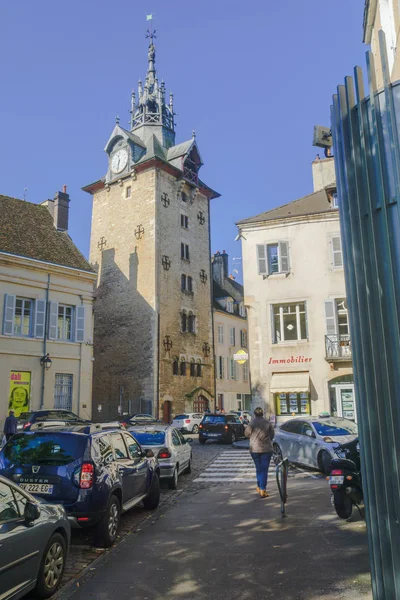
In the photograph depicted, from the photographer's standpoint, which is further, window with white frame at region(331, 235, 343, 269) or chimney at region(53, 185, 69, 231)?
chimney at region(53, 185, 69, 231)

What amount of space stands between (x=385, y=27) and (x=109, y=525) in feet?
36.5

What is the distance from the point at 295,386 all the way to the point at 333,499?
1497 centimetres

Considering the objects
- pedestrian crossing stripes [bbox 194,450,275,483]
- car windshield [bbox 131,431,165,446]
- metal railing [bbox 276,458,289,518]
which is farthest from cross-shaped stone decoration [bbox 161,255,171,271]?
metal railing [bbox 276,458,289,518]

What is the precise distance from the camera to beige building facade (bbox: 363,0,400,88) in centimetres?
911

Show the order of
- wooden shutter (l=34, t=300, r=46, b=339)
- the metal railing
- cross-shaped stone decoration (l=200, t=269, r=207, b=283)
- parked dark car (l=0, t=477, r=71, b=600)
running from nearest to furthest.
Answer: parked dark car (l=0, t=477, r=71, b=600) → the metal railing → wooden shutter (l=34, t=300, r=46, b=339) → cross-shaped stone decoration (l=200, t=269, r=207, b=283)

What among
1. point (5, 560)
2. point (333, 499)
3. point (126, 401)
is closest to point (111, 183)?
point (126, 401)

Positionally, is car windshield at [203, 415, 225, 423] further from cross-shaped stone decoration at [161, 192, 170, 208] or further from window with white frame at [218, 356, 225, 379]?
cross-shaped stone decoration at [161, 192, 170, 208]

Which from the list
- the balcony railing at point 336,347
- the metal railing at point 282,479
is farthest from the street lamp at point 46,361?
the metal railing at point 282,479

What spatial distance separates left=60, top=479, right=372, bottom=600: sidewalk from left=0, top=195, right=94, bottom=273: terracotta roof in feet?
61.5

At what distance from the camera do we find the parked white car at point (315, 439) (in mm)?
12164

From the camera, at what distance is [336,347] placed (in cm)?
2216

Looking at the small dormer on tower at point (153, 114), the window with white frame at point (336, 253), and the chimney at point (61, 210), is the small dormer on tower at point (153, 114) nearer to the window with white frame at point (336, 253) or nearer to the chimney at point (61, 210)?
the chimney at point (61, 210)

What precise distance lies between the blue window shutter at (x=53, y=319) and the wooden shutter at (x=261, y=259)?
10008 mm

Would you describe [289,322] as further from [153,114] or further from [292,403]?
[153,114]
